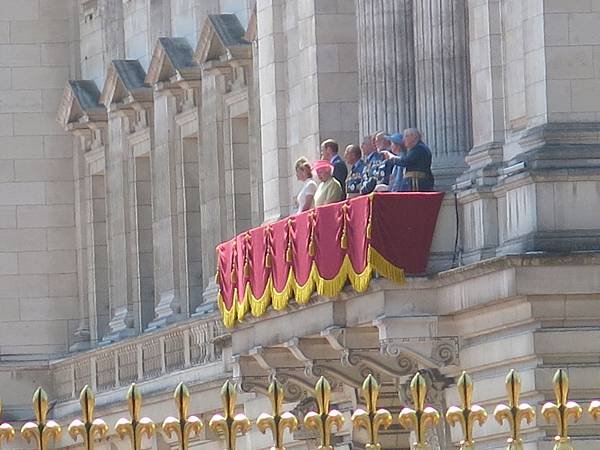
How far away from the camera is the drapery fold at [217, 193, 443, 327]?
1629 inches

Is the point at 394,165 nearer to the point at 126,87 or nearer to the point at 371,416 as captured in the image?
the point at 371,416

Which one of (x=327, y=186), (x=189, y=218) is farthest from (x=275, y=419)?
(x=189, y=218)

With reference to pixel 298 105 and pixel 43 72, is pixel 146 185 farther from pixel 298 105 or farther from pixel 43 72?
pixel 298 105

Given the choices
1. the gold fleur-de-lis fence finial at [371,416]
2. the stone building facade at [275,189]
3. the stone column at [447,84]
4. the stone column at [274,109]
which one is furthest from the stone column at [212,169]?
the gold fleur-de-lis fence finial at [371,416]

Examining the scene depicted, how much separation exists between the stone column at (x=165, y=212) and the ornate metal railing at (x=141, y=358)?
0.69 metres

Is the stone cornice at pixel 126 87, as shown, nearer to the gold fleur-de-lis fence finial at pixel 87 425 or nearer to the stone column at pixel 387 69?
the stone column at pixel 387 69

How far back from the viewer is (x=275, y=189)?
50.5 metres

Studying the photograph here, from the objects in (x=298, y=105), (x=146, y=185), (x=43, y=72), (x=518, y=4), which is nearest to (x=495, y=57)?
(x=518, y=4)

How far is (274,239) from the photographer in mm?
45094

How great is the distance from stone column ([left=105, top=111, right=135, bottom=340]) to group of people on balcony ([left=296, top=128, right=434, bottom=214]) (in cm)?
2296

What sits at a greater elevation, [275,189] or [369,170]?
[275,189]

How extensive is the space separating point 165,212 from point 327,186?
20906 millimetres

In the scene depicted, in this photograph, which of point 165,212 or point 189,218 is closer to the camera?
point 189,218

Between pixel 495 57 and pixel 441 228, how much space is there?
83.9 inches
